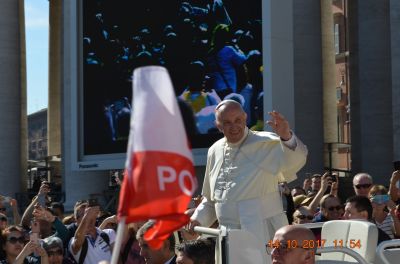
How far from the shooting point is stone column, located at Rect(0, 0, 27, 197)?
101 ft

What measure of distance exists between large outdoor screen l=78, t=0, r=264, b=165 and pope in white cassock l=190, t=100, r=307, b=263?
39.6 feet

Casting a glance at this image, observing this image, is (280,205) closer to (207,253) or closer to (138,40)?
(207,253)

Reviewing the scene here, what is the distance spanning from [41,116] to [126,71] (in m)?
84.9

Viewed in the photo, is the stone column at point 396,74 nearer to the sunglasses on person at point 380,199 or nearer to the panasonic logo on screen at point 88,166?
the panasonic logo on screen at point 88,166

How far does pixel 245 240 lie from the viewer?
5.88 m

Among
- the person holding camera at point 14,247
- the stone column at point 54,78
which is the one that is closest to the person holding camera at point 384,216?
the person holding camera at point 14,247

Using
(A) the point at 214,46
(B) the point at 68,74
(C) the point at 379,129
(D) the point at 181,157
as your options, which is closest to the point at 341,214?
(D) the point at 181,157

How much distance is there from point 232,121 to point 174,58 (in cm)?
1690

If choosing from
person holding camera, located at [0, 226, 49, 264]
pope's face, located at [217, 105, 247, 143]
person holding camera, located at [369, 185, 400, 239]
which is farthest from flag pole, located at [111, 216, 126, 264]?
person holding camera, located at [369, 185, 400, 239]

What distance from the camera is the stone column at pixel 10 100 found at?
30734 millimetres

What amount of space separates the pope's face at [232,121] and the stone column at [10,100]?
24.3 m

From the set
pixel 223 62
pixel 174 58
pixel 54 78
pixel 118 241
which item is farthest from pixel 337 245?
pixel 54 78

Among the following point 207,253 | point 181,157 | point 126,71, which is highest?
point 126,71

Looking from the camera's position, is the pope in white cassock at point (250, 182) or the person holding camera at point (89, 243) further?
the person holding camera at point (89, 243)
